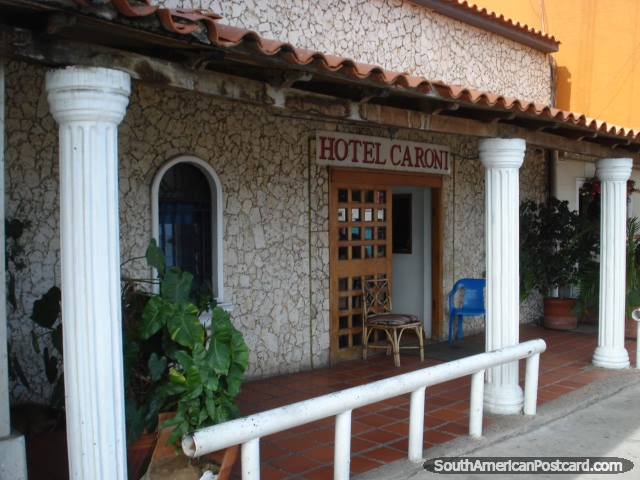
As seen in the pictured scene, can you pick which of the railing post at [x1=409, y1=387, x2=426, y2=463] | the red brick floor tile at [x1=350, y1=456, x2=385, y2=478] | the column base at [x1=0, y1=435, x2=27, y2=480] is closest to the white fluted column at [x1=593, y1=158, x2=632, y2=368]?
the railing post at [x1=409, y1=387, x2=426, y2=463]

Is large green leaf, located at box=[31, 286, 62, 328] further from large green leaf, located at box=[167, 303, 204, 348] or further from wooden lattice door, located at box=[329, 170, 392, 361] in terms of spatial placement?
wooden lattice door, located at box=[329, 170, 392, 361]

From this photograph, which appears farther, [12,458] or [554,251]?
[554,251]

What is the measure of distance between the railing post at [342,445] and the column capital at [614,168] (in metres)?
5.00

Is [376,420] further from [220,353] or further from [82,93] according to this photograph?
[82,93]

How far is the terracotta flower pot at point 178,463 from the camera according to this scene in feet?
12.5

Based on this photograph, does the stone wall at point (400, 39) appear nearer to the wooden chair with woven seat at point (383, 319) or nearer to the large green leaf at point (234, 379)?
the wooden chair with woven seat at point (383, 319)

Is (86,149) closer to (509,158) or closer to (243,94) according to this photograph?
(243,94)

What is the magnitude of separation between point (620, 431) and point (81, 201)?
15.2 feet

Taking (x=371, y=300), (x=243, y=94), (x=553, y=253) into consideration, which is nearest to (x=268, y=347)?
(x=371, y=300)

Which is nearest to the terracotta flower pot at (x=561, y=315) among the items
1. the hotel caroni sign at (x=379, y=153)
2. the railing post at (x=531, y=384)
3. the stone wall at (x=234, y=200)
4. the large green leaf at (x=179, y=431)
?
the hotel caroni sign at (x=379, y=153)

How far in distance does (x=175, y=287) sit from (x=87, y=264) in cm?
91

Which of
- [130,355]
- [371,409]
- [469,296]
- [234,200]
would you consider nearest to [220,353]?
[130,355]

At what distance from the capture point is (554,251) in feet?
34.8

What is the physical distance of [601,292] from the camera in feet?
25.2
